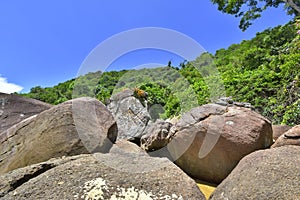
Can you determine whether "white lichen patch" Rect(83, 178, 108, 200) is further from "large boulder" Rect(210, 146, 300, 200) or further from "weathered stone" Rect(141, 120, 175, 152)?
"weathered stone" Rect(141, 120, 175, 152)

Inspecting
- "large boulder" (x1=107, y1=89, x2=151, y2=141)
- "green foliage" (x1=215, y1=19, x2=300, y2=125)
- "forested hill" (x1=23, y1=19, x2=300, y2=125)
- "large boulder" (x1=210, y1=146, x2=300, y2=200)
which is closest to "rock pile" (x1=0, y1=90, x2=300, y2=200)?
"large boulder" (x1=210, y1=146, x2=300, y2=200)

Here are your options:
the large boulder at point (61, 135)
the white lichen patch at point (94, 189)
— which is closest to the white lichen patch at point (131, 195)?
the white lichen patch at point (94, 189)

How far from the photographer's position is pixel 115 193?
242 cm

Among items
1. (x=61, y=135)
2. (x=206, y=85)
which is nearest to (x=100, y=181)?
(x=61, y=135)

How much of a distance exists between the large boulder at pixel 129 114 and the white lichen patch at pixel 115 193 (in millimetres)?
3242

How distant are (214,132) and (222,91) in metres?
5.00

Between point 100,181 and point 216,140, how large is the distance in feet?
6.09

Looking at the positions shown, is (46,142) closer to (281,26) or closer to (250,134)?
(250,134)

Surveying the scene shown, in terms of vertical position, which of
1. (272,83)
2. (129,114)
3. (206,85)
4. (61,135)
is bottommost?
(61,135)

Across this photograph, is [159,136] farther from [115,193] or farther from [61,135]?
[115,193]

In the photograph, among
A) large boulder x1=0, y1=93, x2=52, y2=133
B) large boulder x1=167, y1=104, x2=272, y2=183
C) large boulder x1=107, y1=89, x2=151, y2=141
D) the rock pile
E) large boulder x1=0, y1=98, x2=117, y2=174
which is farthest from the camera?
large boulder x1=107, y1=89, x2=151, y2=141

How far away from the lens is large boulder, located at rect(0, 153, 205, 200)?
2426mm

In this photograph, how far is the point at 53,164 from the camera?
286 centimetres

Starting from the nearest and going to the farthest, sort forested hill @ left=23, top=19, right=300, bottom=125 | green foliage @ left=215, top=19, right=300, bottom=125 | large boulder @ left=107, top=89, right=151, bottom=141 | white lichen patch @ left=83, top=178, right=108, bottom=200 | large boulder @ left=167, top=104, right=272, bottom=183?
1. white lichen patch @ left=83, top=178, right=108, bottom=200
2. large boulder @ left=167, top=104, right=272, bottom=183
3. large boulder @ left=107, top=89, right=151, bottom=141
4. forested hill @ left=23, top=19, right=300, bottom=125
5. green foliage @ left=215, top=19, right=300, bottom=125
